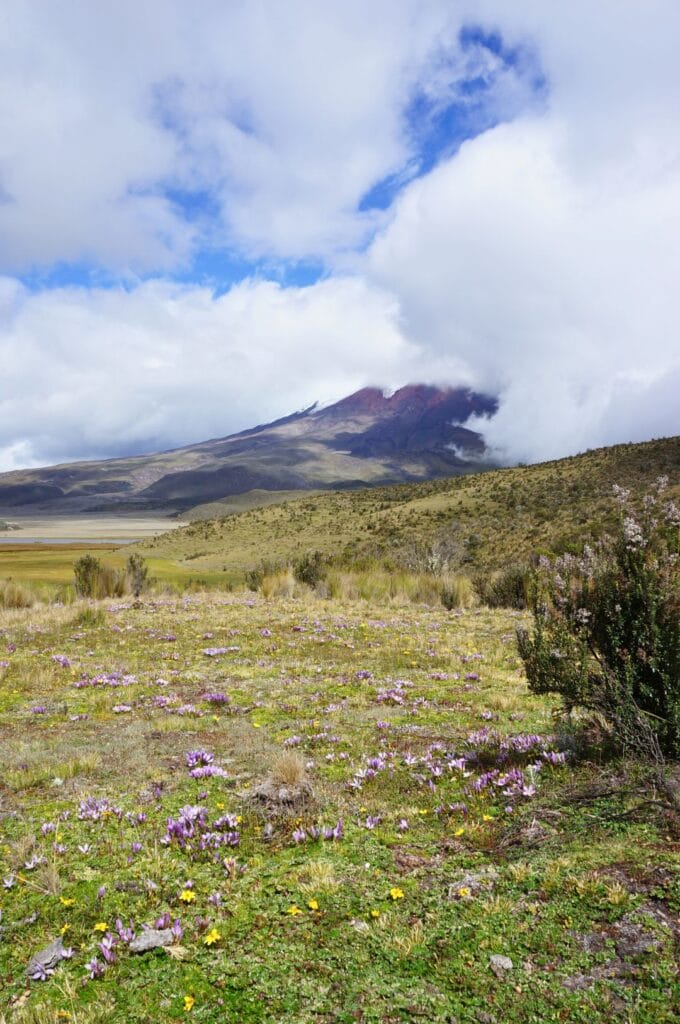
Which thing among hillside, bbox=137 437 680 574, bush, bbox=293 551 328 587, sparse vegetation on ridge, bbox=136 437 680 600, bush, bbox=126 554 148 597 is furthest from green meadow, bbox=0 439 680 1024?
hillside, bbox=137 437 680 574

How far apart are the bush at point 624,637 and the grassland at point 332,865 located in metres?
0.61

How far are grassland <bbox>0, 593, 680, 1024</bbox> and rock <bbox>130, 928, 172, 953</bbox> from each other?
5cm

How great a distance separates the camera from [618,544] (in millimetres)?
6637

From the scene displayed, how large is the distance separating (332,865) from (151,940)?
1404 millimetres

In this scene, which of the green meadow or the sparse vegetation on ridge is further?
the sparse vegetation on ridge

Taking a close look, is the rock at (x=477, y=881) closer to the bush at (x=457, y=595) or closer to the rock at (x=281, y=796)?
the rock at (x=281, y=796)

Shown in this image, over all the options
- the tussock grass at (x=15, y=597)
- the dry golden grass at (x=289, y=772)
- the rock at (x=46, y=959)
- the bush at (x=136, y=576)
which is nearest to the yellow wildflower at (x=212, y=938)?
the rock at (x=46, y=959)

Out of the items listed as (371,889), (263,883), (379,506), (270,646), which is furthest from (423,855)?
(379,506)

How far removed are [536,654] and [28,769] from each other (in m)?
6.02

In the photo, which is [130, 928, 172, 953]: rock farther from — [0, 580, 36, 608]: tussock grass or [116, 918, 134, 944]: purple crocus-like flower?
[0, 580, 36, 608]: tussock grass

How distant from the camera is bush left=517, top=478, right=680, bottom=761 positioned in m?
5.62

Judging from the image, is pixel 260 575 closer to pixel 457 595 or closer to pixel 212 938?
pixel 457 595

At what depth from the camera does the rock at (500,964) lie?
3.35 m

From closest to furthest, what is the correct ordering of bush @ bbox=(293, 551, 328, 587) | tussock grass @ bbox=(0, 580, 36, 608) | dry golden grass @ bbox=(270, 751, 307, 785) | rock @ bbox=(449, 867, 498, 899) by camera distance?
rock @ bbox=(449, 867, 498, 899) → dry golden grass @ bbox=(270, 751, 307, 785) → tussock grass @ bbox=(0, 580, 36, 608) → bush @ bbox=(293, 551, 328, 587)
